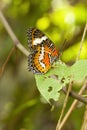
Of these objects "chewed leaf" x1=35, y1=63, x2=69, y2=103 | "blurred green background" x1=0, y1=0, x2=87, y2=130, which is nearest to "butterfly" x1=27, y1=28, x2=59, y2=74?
"chewed leaf" x1=35, y1=63, x2=69, y2=103

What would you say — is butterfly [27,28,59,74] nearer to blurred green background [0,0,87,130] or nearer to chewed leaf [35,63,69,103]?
chewed leaf [35,63,69,103]

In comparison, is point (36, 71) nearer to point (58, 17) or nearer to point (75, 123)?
point (75, 123)

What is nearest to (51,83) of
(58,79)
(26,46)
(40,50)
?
(58,79)

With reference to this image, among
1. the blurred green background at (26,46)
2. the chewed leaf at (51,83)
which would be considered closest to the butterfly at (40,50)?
the chewed leaf at (51,83)

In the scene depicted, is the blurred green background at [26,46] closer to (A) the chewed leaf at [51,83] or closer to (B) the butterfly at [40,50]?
(B) the butterfly at [40,50]

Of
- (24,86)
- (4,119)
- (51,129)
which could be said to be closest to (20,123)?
(4,119)

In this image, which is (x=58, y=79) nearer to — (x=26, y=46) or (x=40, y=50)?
(x=40, y=50)

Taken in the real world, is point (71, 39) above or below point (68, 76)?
below

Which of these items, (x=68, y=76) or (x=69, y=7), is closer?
(x=68, y=76)
